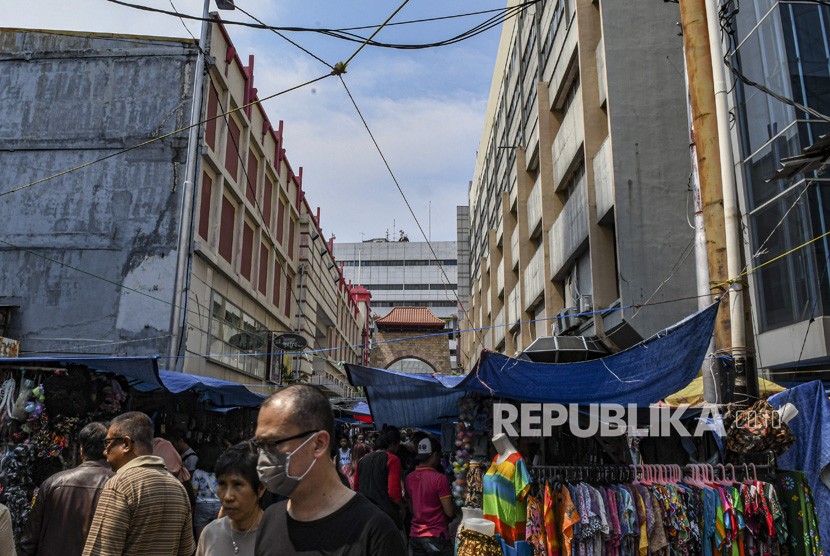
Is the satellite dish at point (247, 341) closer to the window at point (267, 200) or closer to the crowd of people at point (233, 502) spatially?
the window at point (267, 200)

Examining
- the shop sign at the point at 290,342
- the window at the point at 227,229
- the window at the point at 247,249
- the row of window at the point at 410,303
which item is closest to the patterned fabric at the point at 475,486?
the window at the point at 227,229

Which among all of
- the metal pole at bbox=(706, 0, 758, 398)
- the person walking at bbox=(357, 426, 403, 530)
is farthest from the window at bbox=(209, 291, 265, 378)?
the metal pole at bbox=(706, 0, 758, 398)

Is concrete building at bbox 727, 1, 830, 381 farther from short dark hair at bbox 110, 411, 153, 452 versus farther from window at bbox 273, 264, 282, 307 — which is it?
window at bbox 273, 264, 282, 307

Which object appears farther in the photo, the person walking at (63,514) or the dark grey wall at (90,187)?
the dark grey wall at (90,187)

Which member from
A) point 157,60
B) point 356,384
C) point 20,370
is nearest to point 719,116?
point 356,384

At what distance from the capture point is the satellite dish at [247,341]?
18.4 meters

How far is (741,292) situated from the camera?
6023 mm

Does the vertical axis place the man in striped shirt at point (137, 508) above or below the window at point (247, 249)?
below

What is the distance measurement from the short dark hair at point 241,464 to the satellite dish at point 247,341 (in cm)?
1466

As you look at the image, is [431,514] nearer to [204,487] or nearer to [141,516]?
[204,487]

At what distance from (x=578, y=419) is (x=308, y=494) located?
5.59m

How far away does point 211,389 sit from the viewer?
33.1ft

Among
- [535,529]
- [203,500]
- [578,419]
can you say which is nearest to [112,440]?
[203,500]

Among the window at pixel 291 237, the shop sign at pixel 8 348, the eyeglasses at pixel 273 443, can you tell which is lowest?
the eyeglasses at pixel 273 443
